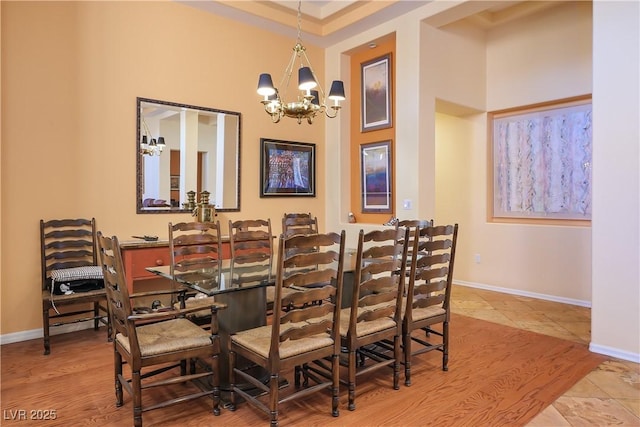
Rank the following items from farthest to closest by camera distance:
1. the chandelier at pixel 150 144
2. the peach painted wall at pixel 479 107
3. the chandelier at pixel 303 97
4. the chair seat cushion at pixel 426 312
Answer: the peach painted wall at pixel 479 107
the chandelier at pixel 150 144
the chandelier at pixel 303 97
the chair seat cushion at pixel 426 312

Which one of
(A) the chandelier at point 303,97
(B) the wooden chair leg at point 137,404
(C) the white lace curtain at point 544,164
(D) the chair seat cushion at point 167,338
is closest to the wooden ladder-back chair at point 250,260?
(D) the chair seat cushion at point 167,338

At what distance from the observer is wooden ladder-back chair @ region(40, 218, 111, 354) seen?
3.43 metres

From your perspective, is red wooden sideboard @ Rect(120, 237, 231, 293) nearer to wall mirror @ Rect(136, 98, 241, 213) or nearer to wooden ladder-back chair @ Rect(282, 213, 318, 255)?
wall mirror @ Rect(136, 98, 241, 213)

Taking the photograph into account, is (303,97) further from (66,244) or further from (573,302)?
(573,302)

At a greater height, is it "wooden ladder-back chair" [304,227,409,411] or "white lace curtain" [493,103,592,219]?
"white lace curtain" [493,103,592,219]

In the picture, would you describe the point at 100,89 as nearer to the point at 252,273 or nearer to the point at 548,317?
the point at 252,273

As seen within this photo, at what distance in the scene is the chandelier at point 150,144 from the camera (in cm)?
425

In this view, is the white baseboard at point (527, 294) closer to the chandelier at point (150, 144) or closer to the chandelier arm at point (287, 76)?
the chandelier arm at point (287, 76)

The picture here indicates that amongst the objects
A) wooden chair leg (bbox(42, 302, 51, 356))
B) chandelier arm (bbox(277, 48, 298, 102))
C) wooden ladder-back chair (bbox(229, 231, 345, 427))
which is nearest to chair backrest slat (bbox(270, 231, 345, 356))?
wooden ladder-back chair (bbox(229, 231, 345, 427))

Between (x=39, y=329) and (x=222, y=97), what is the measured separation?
2928 mm

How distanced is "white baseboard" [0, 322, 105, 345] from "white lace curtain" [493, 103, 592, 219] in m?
5.07

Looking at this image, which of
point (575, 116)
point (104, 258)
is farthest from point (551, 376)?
point (575, 116)

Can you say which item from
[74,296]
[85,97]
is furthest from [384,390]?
[85,97]

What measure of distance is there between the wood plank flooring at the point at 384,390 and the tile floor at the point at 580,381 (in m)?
0.08
